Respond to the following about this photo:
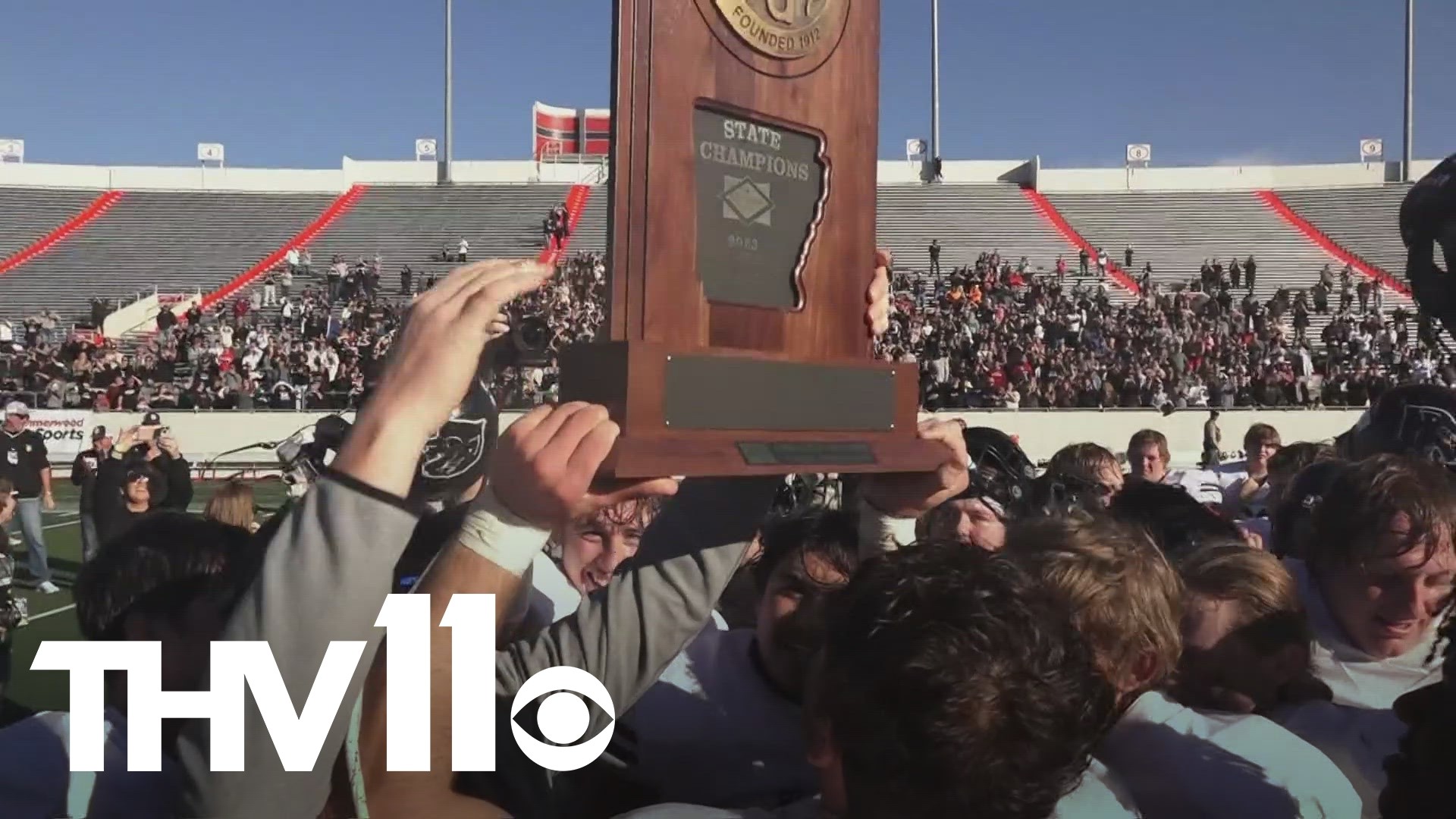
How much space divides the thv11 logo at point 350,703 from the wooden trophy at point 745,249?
1.14 ft

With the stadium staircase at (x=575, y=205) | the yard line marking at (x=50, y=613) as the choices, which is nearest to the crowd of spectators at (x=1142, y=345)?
the stadium staircase at (x=575, y=205)

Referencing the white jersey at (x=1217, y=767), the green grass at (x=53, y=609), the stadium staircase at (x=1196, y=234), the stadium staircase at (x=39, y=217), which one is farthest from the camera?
the stadium staircase at (x=39, y=217)

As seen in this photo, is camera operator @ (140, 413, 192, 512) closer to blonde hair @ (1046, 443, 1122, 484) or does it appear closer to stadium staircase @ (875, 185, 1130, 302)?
blonde hair @ (1046, 443, 1122, 484)

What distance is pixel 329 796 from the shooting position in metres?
1.55

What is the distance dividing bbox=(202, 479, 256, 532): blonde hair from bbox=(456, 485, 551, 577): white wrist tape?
4099 millimetres

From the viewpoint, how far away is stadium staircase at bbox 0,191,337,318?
118 ft

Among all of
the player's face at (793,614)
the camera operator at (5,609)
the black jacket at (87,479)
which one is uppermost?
the player's face at (793,614)

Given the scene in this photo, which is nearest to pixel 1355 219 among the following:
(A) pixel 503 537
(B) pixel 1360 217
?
(B) pixel 1360 217

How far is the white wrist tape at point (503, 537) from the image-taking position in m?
1.63

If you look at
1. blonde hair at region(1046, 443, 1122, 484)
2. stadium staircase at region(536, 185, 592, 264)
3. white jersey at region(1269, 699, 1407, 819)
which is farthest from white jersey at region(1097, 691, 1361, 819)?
stadium staircase at region(536, 185, 592, 264)

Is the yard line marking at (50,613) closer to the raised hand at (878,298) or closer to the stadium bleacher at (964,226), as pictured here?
the raised hand at (878,298)

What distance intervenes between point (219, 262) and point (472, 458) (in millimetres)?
38194

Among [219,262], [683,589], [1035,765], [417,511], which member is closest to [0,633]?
[683,589]

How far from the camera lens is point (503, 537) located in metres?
1.64
